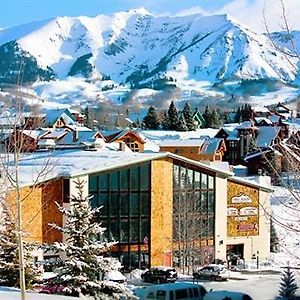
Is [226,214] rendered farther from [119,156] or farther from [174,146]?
[174,146]

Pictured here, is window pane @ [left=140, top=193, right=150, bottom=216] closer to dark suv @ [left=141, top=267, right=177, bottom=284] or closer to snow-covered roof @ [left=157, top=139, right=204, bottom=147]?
dark suv @ [left=141, top=267, right=177, bottom=284]

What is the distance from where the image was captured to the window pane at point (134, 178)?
34938mm

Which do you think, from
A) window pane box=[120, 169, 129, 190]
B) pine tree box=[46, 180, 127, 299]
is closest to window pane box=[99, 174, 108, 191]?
→ window pane box=[120, 169, 129, 190]

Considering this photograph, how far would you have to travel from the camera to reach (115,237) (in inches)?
1357

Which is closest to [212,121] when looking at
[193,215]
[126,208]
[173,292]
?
[193,215]

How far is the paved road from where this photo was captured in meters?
26.1

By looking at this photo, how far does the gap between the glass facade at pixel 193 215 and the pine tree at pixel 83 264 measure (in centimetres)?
1659

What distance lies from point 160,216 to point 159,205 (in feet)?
1.79

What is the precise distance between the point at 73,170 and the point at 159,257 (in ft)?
21.1

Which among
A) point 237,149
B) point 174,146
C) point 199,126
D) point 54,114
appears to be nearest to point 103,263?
point 174,146

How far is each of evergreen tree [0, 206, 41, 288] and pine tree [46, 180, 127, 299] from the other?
65.4 inches

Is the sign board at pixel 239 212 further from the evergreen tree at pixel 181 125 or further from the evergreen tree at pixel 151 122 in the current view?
the evergreen tree at pixel 151 122

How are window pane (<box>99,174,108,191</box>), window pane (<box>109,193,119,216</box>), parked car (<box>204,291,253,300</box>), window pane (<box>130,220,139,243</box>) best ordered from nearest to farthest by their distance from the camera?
parked car (<box>204,291,253,300</box>) → window pane (<box>99,174,108,191</box>) → window pane (<box>109,193,119,216</box>) → window pane (<box>130,220,139,243</box>)

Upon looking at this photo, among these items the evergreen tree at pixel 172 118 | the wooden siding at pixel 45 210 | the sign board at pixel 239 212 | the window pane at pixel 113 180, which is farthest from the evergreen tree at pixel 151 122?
the wooden siding at pixel 45 210
